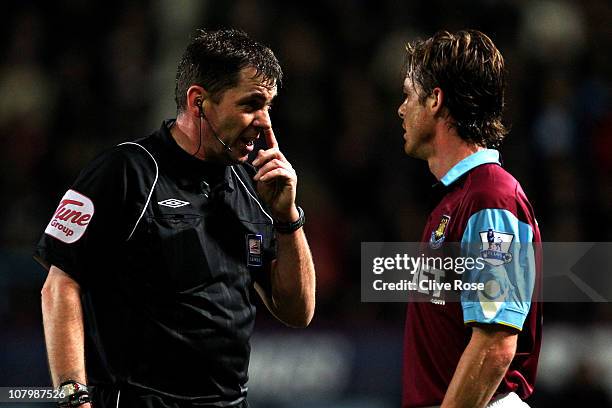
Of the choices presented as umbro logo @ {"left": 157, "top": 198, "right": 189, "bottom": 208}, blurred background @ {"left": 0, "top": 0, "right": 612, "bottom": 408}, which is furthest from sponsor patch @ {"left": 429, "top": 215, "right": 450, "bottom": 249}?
blurred background @ {"left": 0, "top": 0, "right": 612, "bottom": 408}

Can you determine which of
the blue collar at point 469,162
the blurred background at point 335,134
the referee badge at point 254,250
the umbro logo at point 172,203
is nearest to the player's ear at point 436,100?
the blue collar at point 469,162

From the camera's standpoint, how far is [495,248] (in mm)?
3254

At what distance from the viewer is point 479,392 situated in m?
3.20

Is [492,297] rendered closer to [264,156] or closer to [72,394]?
[264,156]

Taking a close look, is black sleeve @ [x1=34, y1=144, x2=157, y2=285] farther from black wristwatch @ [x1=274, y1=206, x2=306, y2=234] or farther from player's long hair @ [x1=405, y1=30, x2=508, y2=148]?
player's long hair @ [x1=405, y1=30, x2=508, y2=148]

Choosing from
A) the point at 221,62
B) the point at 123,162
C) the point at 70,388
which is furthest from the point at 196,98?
the point at 70,388

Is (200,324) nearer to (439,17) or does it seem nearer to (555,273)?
(555,273)

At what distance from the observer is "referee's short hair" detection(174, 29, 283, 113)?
3.82 m

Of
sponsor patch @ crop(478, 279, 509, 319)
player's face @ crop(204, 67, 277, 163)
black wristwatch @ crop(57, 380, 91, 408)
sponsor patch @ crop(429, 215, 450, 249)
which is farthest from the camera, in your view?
player's face @ crop(204, 67, 277, 163)

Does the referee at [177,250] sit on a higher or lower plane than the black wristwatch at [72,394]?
higher

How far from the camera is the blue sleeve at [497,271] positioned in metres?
3.24

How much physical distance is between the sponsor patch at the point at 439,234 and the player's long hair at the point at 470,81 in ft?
1.11

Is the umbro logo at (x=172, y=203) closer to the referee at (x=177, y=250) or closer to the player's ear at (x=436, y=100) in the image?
the referee at (x=177, y=250)

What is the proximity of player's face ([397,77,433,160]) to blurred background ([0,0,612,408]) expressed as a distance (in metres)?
3.36
